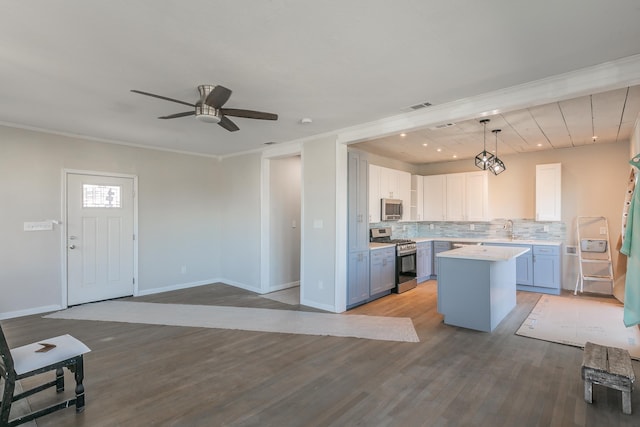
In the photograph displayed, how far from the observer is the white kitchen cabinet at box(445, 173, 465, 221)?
6980 mm

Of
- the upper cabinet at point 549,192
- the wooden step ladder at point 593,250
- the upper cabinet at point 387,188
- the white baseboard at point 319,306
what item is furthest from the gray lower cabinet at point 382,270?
the wooden step ladder at point 593,250

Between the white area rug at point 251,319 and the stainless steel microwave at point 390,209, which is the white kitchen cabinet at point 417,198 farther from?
the white area rug at point 251,319

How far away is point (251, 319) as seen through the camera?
14.7 ft

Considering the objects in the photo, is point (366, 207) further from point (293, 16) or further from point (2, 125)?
point (2, 125)

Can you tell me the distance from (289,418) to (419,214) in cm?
596

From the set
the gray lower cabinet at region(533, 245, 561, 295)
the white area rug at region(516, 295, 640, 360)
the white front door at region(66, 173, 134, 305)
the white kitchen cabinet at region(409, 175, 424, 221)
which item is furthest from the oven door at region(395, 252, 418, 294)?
the white front door at region(66, 173, 134, 305)

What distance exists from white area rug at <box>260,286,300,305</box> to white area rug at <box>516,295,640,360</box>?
3.20 metres

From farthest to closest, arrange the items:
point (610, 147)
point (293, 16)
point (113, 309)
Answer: point (610, 147) → point (113, 309) → point (293, 16)

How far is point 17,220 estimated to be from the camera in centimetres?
458

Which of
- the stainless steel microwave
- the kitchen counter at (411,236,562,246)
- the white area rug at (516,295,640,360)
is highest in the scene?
the stainless steel microwave

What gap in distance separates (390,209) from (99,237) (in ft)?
16.8

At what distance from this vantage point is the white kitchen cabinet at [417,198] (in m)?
7.35

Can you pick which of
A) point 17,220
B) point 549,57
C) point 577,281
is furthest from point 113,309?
point 577,281

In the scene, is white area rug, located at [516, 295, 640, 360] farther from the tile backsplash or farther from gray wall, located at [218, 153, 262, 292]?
gray wall, located at [218, 153, 262, 292]
